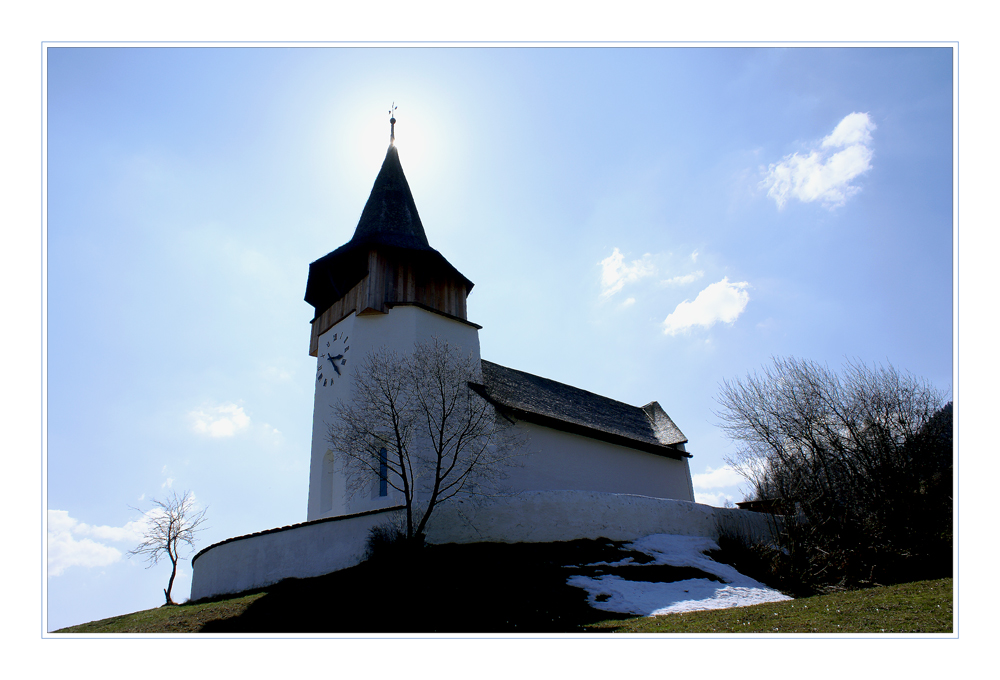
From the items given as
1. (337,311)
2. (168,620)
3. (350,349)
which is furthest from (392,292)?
(168,620)

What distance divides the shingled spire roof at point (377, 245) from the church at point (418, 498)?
6 centimetres

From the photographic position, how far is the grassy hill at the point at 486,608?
9008mm

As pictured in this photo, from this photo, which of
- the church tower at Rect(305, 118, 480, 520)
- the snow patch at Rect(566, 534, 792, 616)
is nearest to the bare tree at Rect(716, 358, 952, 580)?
the snow patch at Rect(566, 534, 792, 616)

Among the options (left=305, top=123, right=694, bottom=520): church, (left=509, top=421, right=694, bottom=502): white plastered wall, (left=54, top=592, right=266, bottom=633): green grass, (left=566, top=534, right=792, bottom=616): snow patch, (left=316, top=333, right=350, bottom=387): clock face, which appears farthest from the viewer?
(left=316, top=333, right=350, bottom=387): clock face

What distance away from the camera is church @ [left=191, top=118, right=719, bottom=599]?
15734 mm

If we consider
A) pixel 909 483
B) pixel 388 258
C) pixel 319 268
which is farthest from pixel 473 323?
pixel 909 483

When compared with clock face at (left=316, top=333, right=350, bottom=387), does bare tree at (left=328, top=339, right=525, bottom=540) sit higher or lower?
lower

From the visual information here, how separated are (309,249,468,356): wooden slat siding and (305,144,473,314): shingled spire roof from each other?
1.42 feet

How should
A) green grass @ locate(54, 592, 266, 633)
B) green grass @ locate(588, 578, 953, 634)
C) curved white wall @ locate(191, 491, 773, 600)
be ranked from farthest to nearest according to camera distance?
curved white wall @ locate(191, 491, 773, 600) → green grass @ locate(54, 592, 266, 633) → green grass @ locate(588, 578, 953, 634)

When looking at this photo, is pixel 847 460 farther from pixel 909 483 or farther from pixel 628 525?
pixel 628 525

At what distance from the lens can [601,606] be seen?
10836mm

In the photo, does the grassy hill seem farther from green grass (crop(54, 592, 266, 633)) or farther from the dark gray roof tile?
the dark gray roof tile

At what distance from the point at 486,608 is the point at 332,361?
1310 cm
